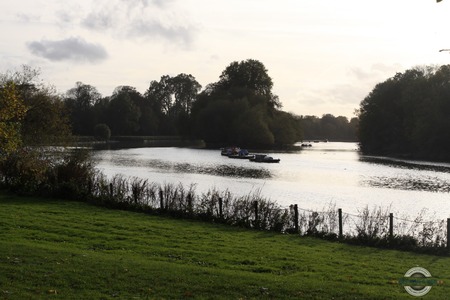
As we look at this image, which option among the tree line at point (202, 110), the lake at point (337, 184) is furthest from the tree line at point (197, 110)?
the lake at point (337, 184)

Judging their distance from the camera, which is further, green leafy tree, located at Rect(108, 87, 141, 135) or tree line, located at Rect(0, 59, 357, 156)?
green leafy tree, located at Rect(108, 87, 141, 135)

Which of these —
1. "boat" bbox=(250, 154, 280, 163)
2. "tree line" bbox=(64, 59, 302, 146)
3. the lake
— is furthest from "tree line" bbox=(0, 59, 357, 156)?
"boat" bbox=(250, 154, 280, 163)

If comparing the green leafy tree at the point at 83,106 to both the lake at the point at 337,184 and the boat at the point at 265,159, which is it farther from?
the lake at the point at 337,184

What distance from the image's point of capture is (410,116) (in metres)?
107

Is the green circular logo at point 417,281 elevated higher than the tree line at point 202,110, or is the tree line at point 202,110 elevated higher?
the tree line at point 202,110

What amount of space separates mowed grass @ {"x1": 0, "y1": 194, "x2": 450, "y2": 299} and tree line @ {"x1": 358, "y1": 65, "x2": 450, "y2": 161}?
82768 mm

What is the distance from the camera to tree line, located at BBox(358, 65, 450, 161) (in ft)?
318

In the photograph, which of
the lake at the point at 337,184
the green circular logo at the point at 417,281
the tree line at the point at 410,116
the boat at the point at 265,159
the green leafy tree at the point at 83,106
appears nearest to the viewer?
the green circular logo at the point at 417,281

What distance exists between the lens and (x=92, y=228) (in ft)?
65.2

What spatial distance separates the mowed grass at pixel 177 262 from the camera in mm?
11164

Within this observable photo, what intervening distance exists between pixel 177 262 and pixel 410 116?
331ft

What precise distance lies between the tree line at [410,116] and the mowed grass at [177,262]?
8277 cm

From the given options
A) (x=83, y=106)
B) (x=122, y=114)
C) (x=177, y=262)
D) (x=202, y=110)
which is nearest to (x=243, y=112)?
(x=202, y=110)

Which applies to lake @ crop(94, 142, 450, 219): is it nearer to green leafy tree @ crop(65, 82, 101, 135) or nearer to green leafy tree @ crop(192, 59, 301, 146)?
green leafy tree @ crop(192, 59, 301, 146)
